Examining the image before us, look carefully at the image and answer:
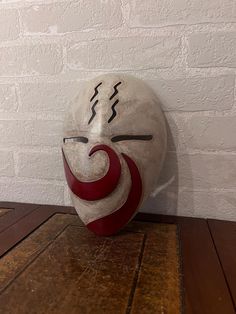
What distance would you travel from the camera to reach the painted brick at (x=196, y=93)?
69 centimetres

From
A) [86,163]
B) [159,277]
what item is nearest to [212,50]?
[86,163]

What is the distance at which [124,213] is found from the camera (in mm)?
594

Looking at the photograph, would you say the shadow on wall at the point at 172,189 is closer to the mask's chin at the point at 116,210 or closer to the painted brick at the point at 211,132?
the painted brick at the point at 211,132

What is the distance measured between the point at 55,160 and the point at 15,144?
127 mm

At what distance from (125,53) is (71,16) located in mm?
162

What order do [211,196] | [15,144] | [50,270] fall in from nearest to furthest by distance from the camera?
[50,270]
[211,196]
[15,144]

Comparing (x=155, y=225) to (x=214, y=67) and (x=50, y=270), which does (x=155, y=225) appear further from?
(x=214, y=67)

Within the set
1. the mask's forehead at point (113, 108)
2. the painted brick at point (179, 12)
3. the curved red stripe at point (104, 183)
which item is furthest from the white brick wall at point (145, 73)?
the curved red stripe at point (104, 183)

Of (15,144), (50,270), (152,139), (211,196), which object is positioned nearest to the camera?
(50,270)

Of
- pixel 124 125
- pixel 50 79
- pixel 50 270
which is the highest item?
pixel 50 79

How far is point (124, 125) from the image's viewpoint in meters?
0.59

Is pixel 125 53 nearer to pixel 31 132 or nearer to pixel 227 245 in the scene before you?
pixel 31 132

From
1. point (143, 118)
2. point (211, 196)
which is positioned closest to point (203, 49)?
point (143, 118)

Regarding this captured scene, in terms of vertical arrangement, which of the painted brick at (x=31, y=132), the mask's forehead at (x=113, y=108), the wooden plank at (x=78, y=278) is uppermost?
the mask's forehead at (x=113, y=108)
